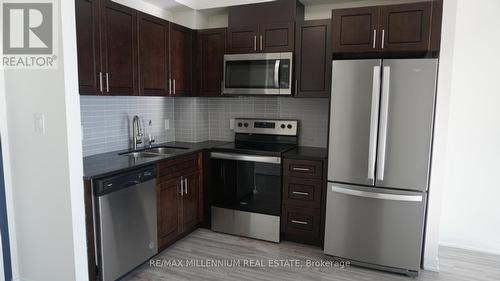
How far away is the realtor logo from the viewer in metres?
2.06

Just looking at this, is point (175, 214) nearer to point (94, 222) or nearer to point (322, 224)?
point (94, 222)

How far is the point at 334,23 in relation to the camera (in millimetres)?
2836

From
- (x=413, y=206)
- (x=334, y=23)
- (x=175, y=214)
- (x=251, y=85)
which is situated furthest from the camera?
(x=251, y=85)

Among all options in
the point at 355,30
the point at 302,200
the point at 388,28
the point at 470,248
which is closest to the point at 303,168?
the point at 302,200

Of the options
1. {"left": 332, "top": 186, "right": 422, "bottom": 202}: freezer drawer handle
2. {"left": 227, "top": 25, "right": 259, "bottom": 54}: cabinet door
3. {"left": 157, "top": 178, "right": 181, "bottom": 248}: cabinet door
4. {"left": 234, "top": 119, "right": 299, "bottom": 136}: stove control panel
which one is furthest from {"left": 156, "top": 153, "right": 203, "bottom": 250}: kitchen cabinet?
{"left": 332, "top": 186, "right": 422, "bottom": 202}: freezer drawer handle

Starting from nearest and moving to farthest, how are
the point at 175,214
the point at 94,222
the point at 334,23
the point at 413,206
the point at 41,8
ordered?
the point at 41,8
the point at 94,222
the point at 413,206
the point at 334,23
the point at 175,214

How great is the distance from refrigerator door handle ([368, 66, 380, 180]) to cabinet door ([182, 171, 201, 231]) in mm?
1732

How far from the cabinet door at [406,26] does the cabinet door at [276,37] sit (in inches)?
35.3

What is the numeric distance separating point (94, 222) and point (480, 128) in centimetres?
351

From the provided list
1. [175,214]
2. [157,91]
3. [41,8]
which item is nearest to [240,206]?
[175,214]

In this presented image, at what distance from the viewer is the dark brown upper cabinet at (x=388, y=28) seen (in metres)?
2.59

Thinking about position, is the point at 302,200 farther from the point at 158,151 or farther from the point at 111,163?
the point at 111,163

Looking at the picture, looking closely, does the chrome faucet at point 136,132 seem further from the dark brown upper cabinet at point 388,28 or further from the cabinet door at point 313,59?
the dark brown upper cabinet at point 388,28

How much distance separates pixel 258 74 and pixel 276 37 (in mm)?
418
